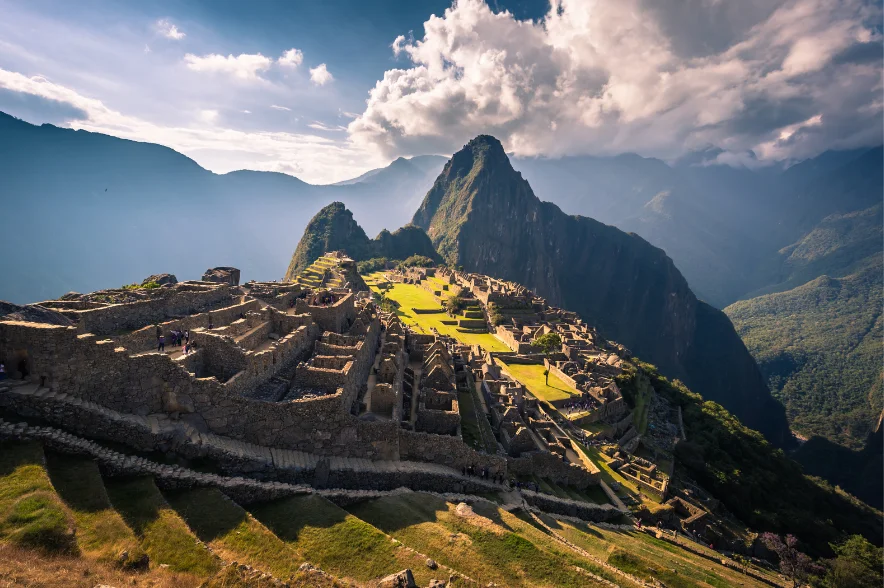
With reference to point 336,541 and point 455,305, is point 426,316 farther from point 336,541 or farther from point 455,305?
point 336,541

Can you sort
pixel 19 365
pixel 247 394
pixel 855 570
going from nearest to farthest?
1. pixel 19 365
2. pixel 247 394
3. pixel 855 570

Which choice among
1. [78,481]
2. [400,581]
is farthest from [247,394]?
[400,581]

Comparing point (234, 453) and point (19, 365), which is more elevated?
point (19, 365)

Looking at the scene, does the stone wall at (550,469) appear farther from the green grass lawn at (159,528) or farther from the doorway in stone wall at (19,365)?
the doorway in stone wall at (19,365)

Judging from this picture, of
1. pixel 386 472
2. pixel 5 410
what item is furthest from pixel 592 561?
pixel 5 410

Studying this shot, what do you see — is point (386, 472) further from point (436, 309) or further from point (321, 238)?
point (321, 238)

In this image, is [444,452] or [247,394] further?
[444,452]

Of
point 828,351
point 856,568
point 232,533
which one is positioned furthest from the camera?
point 828,351
